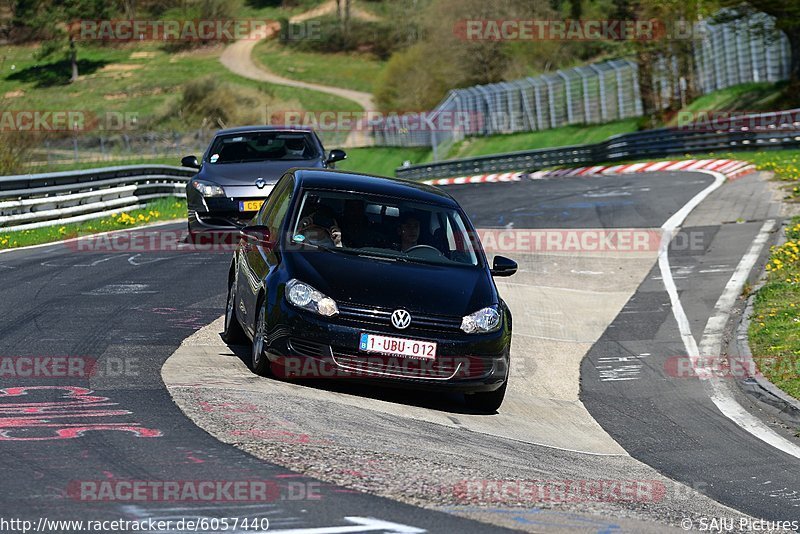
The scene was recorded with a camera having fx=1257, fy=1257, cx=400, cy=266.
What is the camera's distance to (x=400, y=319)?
8664 mm

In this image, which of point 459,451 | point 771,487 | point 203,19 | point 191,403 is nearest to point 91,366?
point 191,403

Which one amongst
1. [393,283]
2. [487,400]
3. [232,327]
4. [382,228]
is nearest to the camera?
[393,283]

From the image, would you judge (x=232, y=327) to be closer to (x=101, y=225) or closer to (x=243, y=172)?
(x=243, y=172)

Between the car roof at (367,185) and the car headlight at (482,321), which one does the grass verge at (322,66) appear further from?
the car headlight at (482,321)

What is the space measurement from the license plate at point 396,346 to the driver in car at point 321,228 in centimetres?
122

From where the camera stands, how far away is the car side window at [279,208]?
32.9 feet

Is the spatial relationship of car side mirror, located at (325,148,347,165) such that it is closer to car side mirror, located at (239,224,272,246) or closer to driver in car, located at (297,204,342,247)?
car side mirror, located at (239,224,272,246)

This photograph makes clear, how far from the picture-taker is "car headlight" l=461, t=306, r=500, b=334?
887 centimetres

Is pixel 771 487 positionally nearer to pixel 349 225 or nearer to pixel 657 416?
pixel 657 416

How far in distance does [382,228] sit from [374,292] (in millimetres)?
1131

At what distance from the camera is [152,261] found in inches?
659

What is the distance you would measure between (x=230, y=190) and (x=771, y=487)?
1098 cm

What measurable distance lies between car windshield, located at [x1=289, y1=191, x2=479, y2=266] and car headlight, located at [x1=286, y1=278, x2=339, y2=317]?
768mm

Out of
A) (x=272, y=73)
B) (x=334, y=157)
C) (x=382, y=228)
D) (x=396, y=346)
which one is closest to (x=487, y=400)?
(x=396, y=346)
